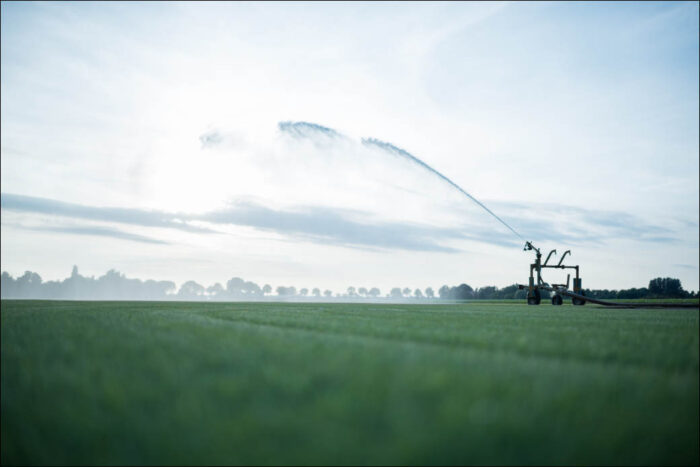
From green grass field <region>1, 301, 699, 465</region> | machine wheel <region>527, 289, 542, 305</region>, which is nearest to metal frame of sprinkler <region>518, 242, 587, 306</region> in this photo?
machine wheel <region>527, 289, 542, 305</region>

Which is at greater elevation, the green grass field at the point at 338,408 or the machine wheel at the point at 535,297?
the green grass field at the point at 338,408

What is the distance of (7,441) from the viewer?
2.40 m

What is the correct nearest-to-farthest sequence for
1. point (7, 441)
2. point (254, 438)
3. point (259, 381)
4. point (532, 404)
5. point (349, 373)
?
point (254, 438) < point (7, 441) < point (532, 404) < point (259, 381) < point (349, 373)

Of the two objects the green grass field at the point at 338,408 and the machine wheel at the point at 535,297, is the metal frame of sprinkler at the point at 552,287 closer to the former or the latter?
the machine wheel at the point at 535,297

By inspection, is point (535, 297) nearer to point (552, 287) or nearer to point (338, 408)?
point (552, 287)

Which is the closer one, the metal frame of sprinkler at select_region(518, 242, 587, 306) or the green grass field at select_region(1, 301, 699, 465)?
the green grass field at select_region(1, 301, 699, 465)

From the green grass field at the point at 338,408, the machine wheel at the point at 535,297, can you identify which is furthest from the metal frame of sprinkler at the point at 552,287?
the green grass field at the point at 338,408

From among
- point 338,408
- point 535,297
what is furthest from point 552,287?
point 338,408

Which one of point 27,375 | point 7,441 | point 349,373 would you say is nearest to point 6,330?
point 27,375

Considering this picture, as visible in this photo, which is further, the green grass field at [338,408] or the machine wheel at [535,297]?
the machine wheel at [535,297]

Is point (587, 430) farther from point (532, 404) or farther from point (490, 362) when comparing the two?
point (490, 362)

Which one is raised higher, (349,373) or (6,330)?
(349,373)

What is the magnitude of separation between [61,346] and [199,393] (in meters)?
3.36

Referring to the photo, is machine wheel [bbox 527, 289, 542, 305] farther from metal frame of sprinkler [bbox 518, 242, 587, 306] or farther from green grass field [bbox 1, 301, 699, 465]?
green grass field [bbox 1, 301, 699, 465]
